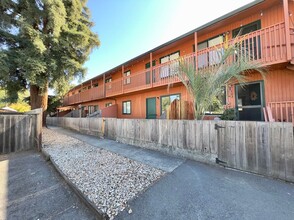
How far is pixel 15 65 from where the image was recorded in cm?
1059

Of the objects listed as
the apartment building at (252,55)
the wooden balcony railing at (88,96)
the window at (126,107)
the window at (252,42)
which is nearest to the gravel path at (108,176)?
the apartment building at (252,55)

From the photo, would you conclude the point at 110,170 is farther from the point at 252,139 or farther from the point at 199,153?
the point at 252,139

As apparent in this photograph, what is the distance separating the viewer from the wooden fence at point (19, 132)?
6.39 m

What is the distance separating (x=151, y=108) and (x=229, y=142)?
7686 millimetres

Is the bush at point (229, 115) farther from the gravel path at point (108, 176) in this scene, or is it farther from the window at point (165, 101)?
the gravel path at point (108, 176)

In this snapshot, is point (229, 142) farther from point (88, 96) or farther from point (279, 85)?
point (88, 96)

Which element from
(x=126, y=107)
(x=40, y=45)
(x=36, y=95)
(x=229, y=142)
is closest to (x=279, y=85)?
Result: (x=229, y=142)

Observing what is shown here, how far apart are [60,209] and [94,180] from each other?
3.16 ft

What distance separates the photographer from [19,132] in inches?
265

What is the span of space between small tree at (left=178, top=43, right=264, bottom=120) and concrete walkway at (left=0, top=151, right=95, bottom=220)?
4595mm

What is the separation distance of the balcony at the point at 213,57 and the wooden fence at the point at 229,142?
7.79 ft

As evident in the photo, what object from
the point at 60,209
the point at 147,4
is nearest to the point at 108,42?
the point at 147,4

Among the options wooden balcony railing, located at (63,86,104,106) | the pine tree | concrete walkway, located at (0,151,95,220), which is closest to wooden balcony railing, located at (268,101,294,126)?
concrete walkway, located at (0,151,95,220)

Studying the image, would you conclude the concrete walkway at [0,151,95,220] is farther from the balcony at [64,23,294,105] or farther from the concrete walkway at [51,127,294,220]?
the balcony at [64,23,294,105]
